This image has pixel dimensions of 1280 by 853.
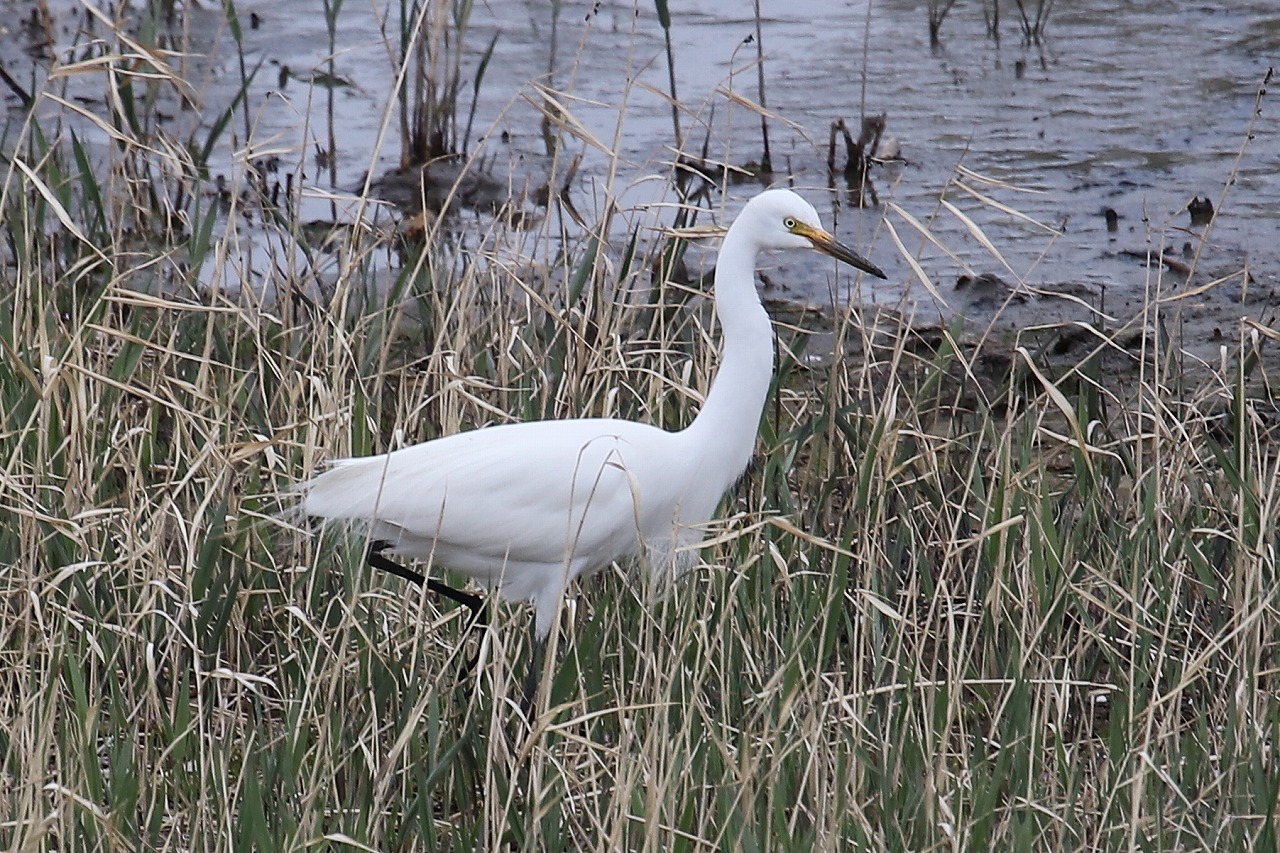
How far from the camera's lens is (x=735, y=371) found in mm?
3230

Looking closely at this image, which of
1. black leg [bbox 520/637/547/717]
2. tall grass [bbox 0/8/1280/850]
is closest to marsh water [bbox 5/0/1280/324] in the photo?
tall grass [bbox 0/8/1280/850]

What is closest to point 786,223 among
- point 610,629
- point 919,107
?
point 610,629

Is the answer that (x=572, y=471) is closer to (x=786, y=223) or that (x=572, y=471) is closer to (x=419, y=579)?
(x=419, y=579)

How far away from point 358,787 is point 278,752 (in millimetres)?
170

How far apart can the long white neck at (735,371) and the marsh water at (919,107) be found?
7.92 ft

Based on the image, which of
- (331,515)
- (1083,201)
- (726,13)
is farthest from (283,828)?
(726,13)

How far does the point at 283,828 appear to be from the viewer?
2.54 m

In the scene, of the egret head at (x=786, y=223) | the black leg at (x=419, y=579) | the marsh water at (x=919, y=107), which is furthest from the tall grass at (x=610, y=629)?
the marsh water at (x=919, y=107)

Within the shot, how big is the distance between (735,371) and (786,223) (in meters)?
0.28

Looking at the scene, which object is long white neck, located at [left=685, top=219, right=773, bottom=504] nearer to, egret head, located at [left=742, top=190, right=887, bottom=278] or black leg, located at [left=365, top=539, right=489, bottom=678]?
egret head, located at [left=742, top=190, right=887, bottom=278]

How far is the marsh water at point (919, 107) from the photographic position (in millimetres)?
Answer: 6082

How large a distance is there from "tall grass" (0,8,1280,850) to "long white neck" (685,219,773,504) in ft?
0.46

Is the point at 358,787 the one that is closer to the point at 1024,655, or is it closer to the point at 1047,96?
the point at 1024,655

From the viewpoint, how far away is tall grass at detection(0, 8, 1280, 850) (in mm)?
2646
